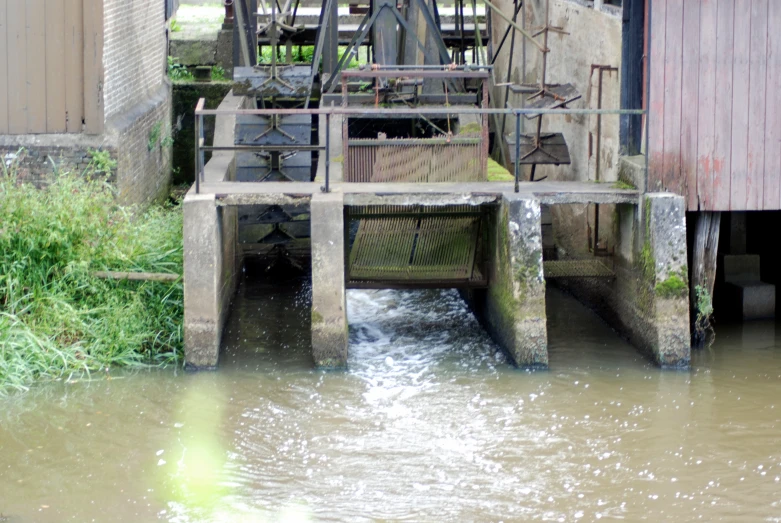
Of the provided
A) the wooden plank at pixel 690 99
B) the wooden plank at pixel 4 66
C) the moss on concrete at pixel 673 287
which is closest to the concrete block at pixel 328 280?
the moss on concrete at pixel 673 287

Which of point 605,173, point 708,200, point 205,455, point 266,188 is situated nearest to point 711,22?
point 708,200

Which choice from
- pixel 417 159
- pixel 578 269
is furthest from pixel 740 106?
A: pixel 417 159

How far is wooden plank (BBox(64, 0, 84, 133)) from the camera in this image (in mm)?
11570

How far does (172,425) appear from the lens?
333 inches

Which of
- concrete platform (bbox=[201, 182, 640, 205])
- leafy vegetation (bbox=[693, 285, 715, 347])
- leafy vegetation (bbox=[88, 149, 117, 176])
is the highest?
leafy vegetation (bbox=[88, 149, 117, 176])

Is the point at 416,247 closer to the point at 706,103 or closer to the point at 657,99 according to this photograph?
the point at 657,99

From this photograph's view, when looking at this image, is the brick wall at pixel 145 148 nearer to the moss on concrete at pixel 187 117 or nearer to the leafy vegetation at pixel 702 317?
the moss on concrete at pixel 187 117

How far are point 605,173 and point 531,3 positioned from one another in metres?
4.75

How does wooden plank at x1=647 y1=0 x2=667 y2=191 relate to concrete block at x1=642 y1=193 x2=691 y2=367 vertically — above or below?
above

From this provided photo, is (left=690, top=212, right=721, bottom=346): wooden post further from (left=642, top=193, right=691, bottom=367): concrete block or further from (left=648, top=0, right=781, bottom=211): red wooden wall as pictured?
(left=642, top=193, right=691, bottom=367): concrete block

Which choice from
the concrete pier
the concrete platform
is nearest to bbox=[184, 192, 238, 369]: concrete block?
the concrete pier

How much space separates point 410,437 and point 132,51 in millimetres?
7325

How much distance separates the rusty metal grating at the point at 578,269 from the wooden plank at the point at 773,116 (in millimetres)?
1706

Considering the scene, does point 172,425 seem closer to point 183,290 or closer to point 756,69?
point 183,290
